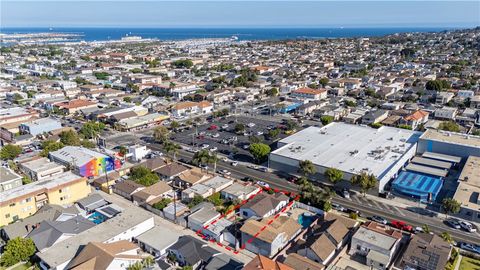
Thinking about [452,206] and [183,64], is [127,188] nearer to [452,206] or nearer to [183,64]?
[452,206]

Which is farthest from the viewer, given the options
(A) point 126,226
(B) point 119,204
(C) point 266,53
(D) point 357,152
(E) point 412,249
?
(C) point 266,53

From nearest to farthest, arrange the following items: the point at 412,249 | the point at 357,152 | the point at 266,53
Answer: the point at 412,249 < the point at 357,152 < the point at 266,53

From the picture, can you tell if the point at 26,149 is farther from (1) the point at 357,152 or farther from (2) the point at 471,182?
(2) the point at 471,182

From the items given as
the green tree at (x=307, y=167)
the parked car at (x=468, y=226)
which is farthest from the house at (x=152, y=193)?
the parked car at (x=468, y=226)

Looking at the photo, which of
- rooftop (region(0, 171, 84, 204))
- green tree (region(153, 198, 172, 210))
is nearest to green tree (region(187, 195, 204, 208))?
green tree (region(153, 198, 172, 210))

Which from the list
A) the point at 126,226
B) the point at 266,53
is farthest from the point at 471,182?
the point at 266,53

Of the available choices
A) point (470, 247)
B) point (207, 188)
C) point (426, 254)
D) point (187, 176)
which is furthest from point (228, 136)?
point (470, 247)
